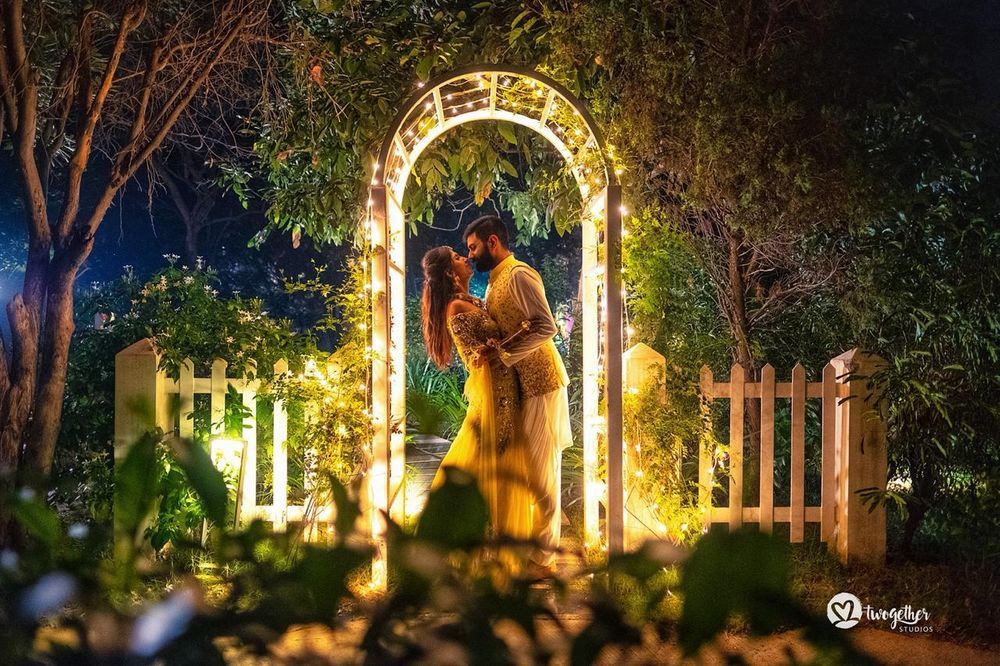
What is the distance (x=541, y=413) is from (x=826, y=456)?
73.0 inches

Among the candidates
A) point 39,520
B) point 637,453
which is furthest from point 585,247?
point 39,520

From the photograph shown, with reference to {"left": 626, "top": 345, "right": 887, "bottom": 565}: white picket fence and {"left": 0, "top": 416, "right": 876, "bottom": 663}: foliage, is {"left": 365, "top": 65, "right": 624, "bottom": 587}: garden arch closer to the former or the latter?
{"left": 626, "top": 345, "right": 887, "bottom": 565}: white picket fence

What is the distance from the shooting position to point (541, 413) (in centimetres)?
554

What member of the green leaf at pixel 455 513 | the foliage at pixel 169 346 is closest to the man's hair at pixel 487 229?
the foliage at pixel 169 346

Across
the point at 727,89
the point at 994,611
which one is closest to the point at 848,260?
the point at 727,89

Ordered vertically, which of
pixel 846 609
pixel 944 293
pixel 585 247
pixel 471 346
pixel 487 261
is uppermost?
pixel 585 247

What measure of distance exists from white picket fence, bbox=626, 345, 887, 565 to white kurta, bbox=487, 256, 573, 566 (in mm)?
450

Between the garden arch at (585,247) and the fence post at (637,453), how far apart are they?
160 millimetres

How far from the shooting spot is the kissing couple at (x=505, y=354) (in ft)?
17.7

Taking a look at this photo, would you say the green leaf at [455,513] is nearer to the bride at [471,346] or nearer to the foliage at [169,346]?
the bride at [471,346]

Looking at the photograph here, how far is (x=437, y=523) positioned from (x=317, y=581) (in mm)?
117

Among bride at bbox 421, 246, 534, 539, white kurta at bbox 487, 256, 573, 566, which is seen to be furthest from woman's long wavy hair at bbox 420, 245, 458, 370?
white kurta at bbox 487, 256, 573, 566

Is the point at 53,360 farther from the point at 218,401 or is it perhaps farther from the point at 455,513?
the point at 455,513

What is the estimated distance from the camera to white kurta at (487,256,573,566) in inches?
211
